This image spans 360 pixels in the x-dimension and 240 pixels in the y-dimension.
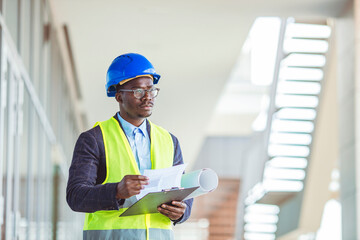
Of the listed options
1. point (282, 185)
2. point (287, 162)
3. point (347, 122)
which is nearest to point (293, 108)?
point (287, 162)

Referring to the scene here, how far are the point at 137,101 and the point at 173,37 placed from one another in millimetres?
9643

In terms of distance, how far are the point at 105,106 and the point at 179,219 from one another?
45.7 feet

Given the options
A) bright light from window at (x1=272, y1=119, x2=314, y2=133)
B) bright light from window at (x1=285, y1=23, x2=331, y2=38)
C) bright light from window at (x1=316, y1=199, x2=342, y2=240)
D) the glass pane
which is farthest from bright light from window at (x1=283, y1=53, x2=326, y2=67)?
bright light from window at (x1=316, y1=199, x2=342, y2=240)

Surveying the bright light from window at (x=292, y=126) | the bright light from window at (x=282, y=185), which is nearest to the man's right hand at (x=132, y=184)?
the bright light from window at (x=292, y=126)

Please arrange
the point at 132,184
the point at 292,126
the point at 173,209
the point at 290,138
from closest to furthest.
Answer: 1. the point at 132,184
2. the point at 173,209
3. the point at 292,126
4. the point at 290,138

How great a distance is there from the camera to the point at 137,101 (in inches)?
113

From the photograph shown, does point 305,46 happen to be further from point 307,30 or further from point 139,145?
point 139,145

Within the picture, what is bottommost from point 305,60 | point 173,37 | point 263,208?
point 263,208

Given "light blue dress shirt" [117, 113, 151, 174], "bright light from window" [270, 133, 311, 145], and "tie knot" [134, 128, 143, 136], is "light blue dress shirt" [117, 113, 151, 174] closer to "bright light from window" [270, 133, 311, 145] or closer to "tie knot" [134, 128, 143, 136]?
"tie knot" [134, 128, 143, 136]

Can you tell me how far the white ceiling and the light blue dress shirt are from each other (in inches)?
298

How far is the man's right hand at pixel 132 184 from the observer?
2551 mm

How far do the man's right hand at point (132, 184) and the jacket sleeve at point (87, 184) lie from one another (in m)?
0.07

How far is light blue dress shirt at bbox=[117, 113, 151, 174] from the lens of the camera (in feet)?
9.45

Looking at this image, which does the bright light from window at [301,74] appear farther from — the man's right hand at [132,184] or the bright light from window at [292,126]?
the man's right hand at [132,184]
